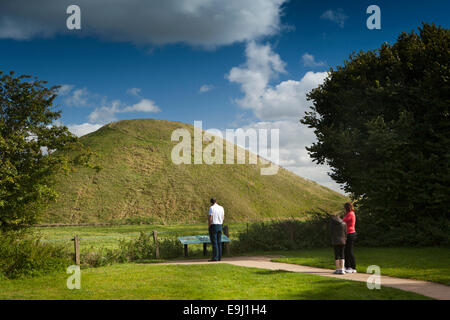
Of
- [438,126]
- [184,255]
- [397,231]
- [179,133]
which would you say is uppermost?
[179,133]

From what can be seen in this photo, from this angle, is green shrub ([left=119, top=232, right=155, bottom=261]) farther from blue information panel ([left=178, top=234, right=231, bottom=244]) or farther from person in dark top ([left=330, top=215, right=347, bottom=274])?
person in dark top ([left=330, top=215, right=347, bottom=274])

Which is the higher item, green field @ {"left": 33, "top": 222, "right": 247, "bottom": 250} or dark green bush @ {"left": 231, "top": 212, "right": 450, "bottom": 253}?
dark green bush @ {"left": 231, "top": 212, "right": 450, "bottom": 253}

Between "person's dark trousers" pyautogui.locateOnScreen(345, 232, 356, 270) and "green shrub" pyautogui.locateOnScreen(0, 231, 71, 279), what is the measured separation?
9.79 meters

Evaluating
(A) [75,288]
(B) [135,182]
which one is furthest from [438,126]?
(B) [135,182]

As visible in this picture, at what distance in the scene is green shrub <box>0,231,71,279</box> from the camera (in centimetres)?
1175

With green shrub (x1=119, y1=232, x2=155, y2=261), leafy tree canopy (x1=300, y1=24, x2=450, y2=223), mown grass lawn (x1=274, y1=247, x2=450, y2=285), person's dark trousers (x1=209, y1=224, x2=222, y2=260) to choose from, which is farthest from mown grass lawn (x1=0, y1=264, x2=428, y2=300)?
leafy tree canopy (x1=300, y1=24, x2=450, y2=223)

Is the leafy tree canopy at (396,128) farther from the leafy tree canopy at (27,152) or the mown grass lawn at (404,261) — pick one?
the leafy tree canopy at (27,152)

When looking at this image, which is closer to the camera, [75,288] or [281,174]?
[75,288]

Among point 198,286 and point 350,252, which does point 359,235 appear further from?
point 198,286

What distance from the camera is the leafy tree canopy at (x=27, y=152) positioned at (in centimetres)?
1828

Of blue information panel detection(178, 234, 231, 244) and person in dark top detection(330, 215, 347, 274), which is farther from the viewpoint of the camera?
blue information panel detection(178, 234, 231, 244)

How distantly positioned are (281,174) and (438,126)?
62.8 m
